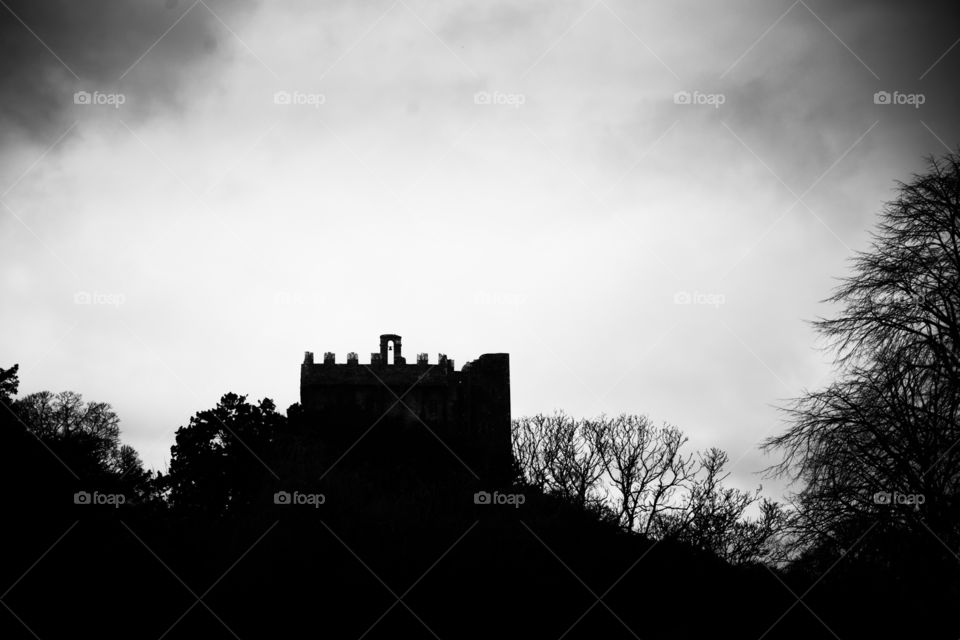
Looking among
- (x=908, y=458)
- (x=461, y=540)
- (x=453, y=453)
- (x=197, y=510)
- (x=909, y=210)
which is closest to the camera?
(x=908, y=458)

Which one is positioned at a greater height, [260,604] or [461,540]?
[461,540]

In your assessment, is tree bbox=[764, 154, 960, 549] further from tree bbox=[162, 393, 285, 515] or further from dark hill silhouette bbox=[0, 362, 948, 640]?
tree bbox=[162, 393, 285, 515]

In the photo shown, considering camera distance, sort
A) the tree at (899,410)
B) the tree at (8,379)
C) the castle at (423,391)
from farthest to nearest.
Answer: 1. the castle at (423,391)
2. the tree at (8,379)
3. the tree at (899,410)

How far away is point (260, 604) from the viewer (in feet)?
57.8

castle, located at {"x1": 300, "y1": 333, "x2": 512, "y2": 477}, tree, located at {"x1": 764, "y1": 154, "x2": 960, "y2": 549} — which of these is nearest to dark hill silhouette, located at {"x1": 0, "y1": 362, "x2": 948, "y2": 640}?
tree, located at {"x1": 764, "y1": 154, "x2": 960, "y2": 549}

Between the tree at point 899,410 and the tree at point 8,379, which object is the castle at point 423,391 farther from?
the tree at point 899,410

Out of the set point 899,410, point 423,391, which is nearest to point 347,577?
point 899,410

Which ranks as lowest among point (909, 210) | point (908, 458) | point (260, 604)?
point (260, 604)

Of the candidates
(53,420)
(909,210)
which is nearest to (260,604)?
(909,210)

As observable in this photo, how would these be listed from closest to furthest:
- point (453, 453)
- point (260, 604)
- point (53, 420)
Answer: point (260, 604) < point (453, 453) < point (53, 420)

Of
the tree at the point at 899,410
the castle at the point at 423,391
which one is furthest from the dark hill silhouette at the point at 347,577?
the castle at the point at 423,391

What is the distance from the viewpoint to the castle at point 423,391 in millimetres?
47531

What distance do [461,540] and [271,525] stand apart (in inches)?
207

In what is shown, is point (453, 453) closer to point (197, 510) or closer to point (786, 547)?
point (197, 510)
